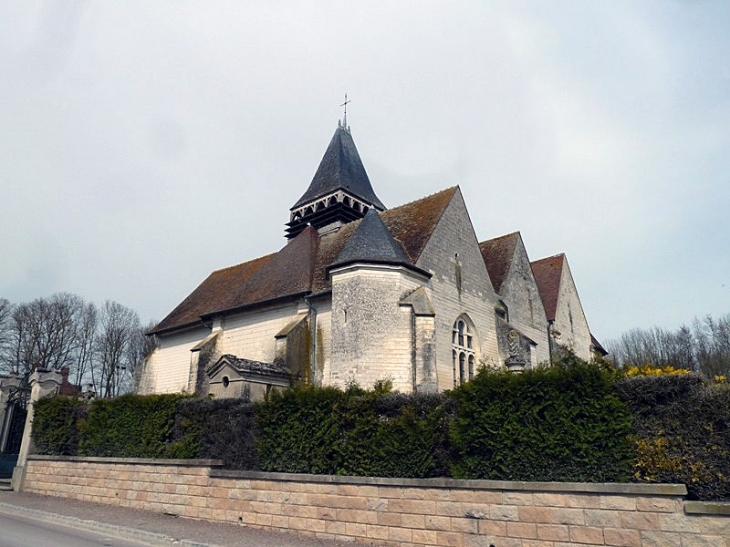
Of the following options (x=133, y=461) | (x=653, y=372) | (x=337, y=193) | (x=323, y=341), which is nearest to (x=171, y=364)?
(x=323, y=341)

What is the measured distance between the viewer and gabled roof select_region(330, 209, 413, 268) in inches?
679

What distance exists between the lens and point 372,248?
691 inches

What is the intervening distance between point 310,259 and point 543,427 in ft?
49.0

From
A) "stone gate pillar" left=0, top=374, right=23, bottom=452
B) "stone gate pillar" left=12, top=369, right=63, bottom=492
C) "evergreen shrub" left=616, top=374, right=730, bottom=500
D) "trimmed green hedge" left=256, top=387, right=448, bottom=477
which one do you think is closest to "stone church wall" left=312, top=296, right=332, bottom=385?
"trimmed green hedge" left=256, top=387, right=448, bottom=477

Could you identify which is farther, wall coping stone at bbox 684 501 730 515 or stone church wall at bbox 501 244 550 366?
stone church wall at bbox 501 244 550 366

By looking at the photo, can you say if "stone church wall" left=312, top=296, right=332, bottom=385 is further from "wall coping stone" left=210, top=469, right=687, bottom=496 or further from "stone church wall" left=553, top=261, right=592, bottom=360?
"stone church wall" left=553, top=261, right=592, bottom=360

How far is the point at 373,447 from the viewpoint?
8844 millimetres

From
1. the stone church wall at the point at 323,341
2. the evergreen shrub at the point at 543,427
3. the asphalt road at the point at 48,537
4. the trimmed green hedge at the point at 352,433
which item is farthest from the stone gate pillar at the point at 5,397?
the evergreen shrub at the point at 543,427

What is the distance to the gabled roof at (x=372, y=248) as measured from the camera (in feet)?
56.5

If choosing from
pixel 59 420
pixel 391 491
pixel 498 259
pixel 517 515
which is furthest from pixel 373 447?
pixel 498 259

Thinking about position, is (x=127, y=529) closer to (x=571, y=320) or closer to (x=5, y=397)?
(x=5, y=397)

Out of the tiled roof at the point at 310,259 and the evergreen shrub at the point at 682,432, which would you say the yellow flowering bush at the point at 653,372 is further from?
the tiled roof at the point at 310,259

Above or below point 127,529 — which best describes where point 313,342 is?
above

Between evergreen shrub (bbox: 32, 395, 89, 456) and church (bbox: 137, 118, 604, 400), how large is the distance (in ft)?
12.1
